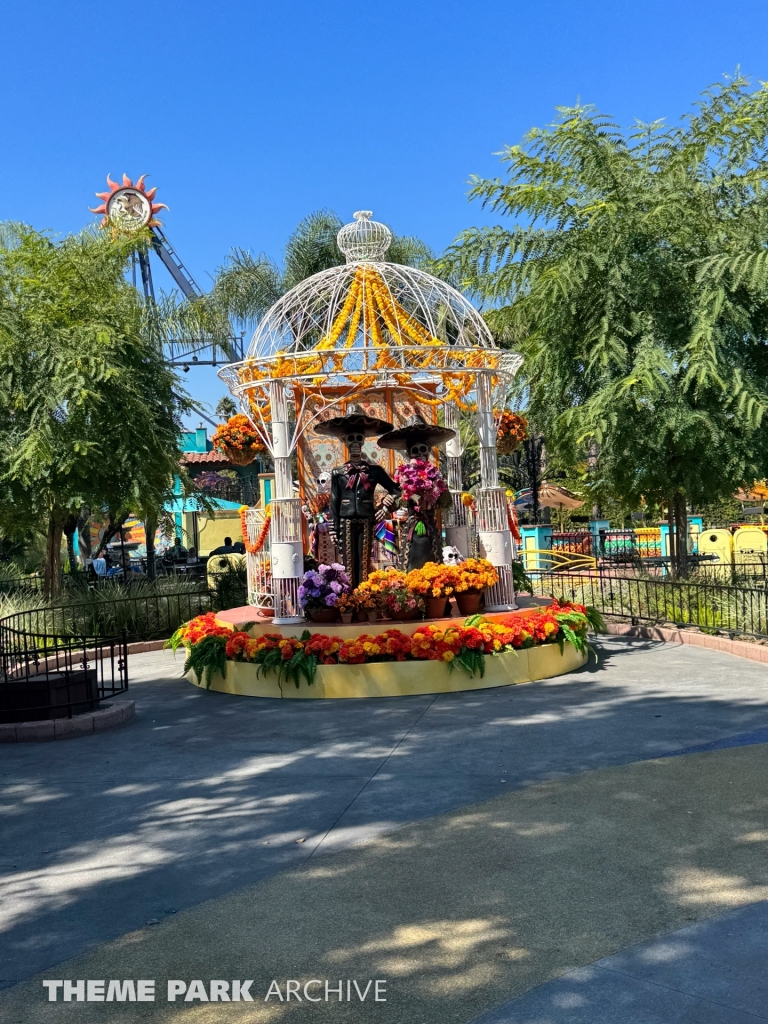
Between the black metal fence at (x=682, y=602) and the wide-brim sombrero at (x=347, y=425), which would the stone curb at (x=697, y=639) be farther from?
the wide-brim sombrero at (x=347, y=425)

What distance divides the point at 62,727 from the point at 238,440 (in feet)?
24.3

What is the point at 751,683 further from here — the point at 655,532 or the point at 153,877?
the point at 655,532

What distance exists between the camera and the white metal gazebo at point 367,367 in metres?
11.9

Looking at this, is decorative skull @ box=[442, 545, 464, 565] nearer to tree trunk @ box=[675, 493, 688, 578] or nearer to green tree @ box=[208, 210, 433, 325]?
tree trunk @ box=[675, 493, 688, 578]

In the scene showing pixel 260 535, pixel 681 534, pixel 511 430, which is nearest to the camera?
pixel 260 535

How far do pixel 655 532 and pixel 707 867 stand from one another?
24.2 metres

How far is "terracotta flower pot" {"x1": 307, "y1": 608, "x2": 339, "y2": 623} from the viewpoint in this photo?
37.9ft

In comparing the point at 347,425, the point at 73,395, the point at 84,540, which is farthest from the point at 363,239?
the point at 84,540

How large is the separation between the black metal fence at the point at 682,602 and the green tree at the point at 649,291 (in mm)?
1154

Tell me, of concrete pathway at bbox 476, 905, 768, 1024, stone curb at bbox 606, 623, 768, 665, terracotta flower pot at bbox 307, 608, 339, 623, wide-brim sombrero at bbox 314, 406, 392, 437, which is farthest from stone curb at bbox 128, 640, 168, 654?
concrete pathway at bbox 476, 905, 768, 1024

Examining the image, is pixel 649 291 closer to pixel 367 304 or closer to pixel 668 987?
pixel 367 304

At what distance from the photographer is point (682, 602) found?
45.4 ft

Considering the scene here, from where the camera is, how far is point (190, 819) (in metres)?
6.61

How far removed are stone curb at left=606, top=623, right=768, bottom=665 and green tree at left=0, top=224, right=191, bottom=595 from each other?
810cm
